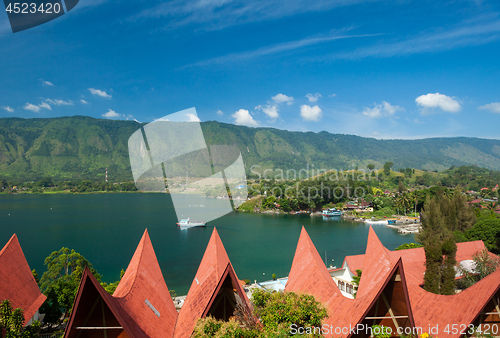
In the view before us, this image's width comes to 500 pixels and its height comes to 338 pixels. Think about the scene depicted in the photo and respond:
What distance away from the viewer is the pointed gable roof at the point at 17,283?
1028cm

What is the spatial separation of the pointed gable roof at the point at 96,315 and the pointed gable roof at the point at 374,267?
264 inches

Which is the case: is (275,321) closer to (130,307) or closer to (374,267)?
(130,307)

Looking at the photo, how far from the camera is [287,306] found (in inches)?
249

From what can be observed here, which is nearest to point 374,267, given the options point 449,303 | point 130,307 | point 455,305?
point 449,303

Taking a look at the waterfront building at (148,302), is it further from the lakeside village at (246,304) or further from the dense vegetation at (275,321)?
the dense vegetation at (275,321)

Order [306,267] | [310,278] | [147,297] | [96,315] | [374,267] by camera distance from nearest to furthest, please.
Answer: [96,315] → [147,297] → [374,267] → [310,278] → [306,267]

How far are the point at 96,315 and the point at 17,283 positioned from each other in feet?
20.0

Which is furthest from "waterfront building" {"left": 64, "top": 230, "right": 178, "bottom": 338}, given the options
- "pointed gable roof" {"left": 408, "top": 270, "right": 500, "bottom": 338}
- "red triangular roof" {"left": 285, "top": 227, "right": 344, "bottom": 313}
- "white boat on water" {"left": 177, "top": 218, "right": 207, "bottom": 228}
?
"white boat on water" {"left": 177, "top": 218, "right": 207, "bottom": 228}

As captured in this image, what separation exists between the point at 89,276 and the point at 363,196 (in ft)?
249

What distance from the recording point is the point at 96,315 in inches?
274

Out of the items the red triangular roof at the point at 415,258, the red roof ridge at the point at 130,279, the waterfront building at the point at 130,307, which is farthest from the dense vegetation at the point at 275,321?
the red triangular roof at the point at 415,258

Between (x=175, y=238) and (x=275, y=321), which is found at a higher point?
(x=275, y=321)

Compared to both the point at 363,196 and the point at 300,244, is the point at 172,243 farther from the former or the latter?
the point at 363,196

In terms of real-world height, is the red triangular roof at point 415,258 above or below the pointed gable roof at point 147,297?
below
